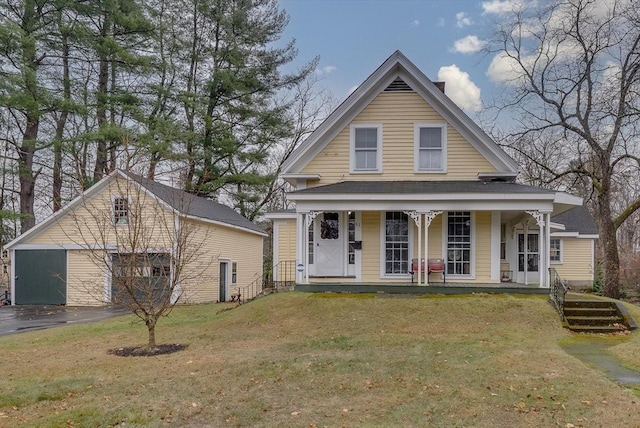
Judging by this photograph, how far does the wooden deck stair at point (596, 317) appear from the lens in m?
11.4

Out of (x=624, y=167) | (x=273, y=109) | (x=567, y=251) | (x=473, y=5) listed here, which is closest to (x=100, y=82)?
(x=273, y=109)

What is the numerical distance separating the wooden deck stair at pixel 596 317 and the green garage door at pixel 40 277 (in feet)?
65.4

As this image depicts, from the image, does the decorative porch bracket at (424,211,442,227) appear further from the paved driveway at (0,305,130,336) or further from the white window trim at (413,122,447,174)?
the paved driveway at (0,305,130,336)

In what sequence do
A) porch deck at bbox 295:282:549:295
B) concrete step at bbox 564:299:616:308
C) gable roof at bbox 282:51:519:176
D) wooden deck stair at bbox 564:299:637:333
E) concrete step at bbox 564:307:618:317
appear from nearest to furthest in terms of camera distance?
wooden deck stair at bbox 564:299:637:333 → concrete step at bbox 564:307:618:317 → concrete step at bbox 564:299:616:308 → porch deck at bbox 295:282:549:295 → gable roof at bbox 282:51:519:176

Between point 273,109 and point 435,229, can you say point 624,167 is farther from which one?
point 273,109

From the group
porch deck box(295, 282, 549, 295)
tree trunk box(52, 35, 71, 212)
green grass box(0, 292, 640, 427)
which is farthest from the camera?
tree trunk box(52, 35, 71, 212)

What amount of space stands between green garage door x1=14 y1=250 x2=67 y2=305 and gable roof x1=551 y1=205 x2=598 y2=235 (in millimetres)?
25059

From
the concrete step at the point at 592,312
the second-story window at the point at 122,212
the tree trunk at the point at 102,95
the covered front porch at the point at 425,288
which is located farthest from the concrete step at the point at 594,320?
the tree trunk at the point at 102,95

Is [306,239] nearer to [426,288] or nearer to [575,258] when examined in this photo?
[426,288]

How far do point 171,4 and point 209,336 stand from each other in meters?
26.2

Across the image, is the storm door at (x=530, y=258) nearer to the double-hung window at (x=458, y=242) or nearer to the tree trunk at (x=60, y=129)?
the double-hung window at (x=458, y=242)

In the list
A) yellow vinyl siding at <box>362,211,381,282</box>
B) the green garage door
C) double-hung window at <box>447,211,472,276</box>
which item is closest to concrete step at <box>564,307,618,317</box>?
double-hung window at <box>447,211,472,276</box>

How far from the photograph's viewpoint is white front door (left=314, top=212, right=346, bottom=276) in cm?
1498

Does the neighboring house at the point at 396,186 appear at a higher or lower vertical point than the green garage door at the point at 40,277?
higher
